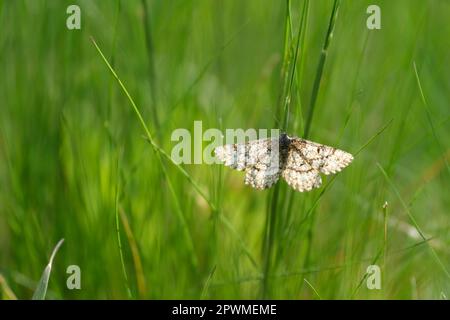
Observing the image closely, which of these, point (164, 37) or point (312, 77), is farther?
point (164, 37)

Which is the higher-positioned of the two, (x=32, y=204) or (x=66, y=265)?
(x=32, y=204)

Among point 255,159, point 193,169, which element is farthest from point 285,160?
point 193,169

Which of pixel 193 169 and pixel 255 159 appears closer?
pixel 255 159

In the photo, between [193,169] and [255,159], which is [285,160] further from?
[193,169]

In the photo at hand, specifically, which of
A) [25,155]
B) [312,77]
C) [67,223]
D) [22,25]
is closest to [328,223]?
[312,77]
